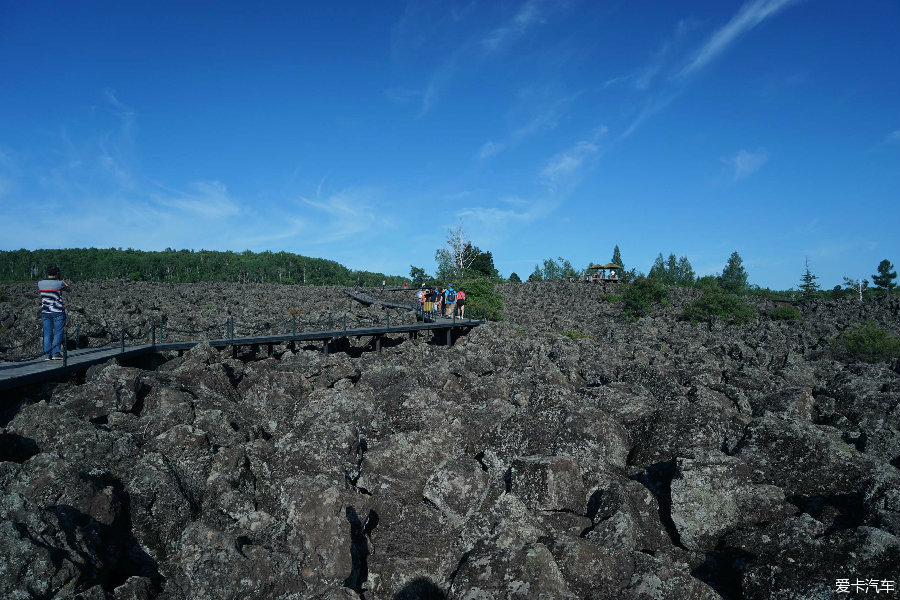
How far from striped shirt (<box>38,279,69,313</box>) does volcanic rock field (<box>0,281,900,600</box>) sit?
2.17 metres

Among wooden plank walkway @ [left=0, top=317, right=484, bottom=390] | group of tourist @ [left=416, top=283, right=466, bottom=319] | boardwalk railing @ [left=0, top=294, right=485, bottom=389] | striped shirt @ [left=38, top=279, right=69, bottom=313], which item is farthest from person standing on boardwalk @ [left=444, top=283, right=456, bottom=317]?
striped shirt @ [left=38, top=279, right=69, bottom=313]

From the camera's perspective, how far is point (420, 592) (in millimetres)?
5730

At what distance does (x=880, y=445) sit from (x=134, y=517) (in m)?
12.0

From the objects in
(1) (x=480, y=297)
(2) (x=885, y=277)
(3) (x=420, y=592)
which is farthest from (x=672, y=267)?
(3) (x=420, y=592)

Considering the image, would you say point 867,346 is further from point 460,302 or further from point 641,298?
point 641,298

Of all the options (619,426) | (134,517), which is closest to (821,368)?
(619,426)

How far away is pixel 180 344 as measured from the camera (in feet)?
60.8

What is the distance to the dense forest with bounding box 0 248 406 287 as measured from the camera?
108 meters

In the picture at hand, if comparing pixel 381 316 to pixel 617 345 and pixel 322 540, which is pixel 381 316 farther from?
pixel 322 540

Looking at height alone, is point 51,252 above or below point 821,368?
above

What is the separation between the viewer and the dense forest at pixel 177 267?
354 ft

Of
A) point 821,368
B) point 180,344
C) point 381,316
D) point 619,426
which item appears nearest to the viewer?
point 619,426

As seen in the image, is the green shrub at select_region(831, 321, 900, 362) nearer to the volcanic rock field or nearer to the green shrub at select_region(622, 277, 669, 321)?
the volcanic rock field

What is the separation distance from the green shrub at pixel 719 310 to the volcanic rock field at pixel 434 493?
33289mm
